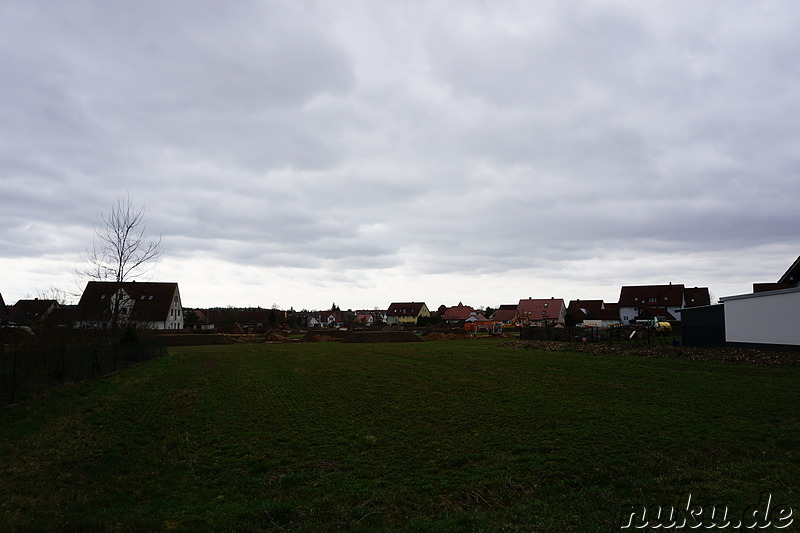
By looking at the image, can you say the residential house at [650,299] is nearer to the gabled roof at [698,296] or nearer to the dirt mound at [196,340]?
the gabled roof at [698,296]

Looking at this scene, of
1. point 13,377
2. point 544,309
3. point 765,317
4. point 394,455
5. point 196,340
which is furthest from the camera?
point 544,309

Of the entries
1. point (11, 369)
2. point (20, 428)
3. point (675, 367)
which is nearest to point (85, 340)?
point (11, 369)

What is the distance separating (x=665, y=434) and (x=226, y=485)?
9814 millimetres

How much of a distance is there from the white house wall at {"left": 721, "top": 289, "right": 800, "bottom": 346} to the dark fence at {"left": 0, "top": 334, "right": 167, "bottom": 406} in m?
34.7

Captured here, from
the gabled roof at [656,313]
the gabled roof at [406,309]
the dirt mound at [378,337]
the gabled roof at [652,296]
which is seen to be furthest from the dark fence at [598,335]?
the gabled roof at [406,309]

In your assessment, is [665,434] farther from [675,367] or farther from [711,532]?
[675,367]

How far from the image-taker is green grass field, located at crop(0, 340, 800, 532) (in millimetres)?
7469

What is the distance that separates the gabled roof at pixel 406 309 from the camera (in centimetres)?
14257

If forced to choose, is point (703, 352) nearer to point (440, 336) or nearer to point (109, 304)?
point (109, 304)

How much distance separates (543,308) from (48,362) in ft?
340

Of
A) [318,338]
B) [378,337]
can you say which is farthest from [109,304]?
[378,337]

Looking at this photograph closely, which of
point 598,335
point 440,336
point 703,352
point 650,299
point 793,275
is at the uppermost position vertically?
point 650,299

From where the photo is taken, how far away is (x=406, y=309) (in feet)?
475

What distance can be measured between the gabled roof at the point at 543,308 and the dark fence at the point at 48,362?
9502 centimetres
